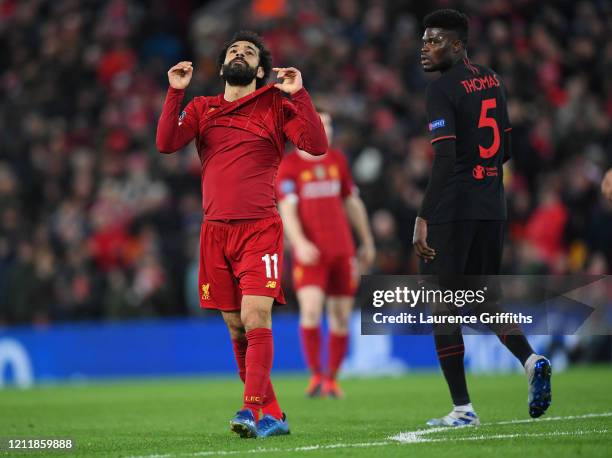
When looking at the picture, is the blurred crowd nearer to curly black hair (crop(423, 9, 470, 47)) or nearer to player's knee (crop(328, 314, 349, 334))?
Answer: player's knee (crop(328, 314, 349, 334))

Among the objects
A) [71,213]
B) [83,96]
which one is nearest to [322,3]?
[83,96]

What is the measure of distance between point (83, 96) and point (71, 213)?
3254mm

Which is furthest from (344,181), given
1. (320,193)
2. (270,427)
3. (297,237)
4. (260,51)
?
(270,427)

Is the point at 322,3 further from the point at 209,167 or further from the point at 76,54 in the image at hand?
the point at 209,167

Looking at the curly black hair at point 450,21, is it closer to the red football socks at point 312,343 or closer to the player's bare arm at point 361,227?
the player's bare arm at point 361,227

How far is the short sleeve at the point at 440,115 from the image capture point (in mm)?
7273

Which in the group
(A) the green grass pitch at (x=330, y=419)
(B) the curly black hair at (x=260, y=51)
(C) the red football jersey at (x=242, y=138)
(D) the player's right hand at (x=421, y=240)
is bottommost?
(A) the green grass pitch at (x=330, y=419)

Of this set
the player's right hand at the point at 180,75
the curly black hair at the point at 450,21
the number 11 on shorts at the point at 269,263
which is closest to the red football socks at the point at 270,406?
the number 11 on shorts at the point at 269,263

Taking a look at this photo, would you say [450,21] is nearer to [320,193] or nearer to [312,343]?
[320,193]

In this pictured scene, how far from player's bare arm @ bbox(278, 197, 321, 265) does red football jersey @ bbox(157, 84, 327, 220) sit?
3862 mm

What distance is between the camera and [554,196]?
53.7ft

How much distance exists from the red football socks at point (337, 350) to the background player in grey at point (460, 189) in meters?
4.16

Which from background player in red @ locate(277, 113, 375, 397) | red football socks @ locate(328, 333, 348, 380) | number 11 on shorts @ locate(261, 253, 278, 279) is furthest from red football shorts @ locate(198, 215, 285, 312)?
red football socks @ locate(328, 333, 348, 380)

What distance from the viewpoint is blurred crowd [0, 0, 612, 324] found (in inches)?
667
